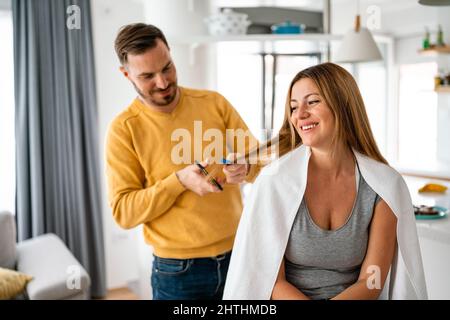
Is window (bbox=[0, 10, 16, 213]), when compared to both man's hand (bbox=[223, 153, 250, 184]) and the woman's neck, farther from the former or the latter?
the woman's neck

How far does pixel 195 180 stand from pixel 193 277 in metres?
0.28

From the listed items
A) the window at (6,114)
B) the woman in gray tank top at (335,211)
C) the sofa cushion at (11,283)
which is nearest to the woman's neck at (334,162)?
the woman in gray tank top at (335,211)

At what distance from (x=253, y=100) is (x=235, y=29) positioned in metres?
0.20

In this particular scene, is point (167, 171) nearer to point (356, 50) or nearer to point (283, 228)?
point (283, 228)

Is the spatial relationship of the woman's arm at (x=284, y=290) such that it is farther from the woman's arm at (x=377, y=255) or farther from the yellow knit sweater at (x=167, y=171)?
the yellow knit sweater at (x=167, y=171)

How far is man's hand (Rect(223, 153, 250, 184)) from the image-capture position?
828 mm

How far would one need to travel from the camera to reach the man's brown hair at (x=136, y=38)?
0.84 m

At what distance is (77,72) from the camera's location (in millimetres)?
2273

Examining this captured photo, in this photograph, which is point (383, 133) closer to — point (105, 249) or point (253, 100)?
point (253, 100)

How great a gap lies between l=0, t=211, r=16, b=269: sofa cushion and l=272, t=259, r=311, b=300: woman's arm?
5.54 ft

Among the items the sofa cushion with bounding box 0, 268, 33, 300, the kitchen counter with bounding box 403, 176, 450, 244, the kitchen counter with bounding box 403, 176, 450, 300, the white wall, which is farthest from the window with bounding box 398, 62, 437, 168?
the sofa cushion with bounding box 0, 268, 33, 300

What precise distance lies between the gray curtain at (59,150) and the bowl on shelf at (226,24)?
961mm

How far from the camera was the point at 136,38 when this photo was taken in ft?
2.75
